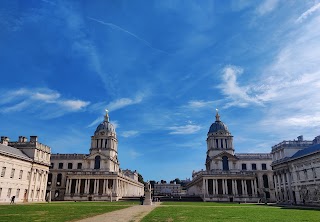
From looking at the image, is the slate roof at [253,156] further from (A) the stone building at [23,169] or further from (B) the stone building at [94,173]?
(A) the stone building at [23,169]

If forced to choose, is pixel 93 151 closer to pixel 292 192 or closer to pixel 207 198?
pixel 207 198

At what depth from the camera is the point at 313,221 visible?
1947 centimetres

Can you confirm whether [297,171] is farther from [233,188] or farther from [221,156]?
[221,156]

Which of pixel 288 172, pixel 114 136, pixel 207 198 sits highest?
pixel 114 136

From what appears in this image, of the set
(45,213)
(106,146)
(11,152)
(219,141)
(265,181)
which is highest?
(219,141)

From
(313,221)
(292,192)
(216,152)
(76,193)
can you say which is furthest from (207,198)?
(313,221)

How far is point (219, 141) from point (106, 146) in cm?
4189

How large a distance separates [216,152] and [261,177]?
55.8 feet

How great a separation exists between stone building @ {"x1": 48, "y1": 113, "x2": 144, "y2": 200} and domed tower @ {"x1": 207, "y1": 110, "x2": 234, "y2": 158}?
34.3 m

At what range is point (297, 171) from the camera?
5828 cm

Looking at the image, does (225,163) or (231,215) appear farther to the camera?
(225,163)

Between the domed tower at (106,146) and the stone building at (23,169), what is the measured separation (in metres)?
24.8

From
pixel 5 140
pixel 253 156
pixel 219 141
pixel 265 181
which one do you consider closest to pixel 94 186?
pixel 5 140

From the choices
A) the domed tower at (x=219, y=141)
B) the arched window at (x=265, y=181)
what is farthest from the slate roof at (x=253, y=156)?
the arched window at (x=265, y=181)
